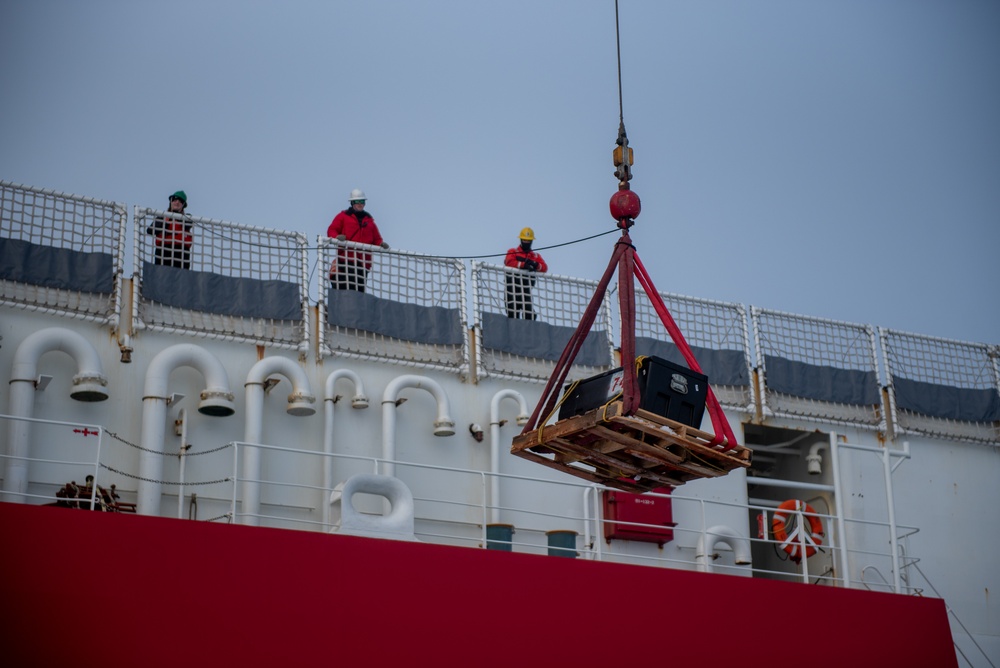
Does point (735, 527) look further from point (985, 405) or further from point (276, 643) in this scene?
point (276, 643)

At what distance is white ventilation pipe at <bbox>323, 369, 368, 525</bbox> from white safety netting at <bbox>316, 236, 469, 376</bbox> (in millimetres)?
349

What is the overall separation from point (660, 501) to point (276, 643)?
4958mm

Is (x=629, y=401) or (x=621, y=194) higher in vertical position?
(x=621, y=194)

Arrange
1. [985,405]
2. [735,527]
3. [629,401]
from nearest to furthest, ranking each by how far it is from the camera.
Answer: [629,401] → [735,527] → [985,405]

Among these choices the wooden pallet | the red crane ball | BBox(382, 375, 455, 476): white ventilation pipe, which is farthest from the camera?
BBox(382, 375, 455, 476): white ventilation pipe

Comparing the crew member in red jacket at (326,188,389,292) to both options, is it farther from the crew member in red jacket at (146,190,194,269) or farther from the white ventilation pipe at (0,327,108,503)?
the white ventilation pipe at (0,327,108,503)

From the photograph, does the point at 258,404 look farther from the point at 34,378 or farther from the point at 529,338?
the point at 529,338

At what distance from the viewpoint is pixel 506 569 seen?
11266 millimetres

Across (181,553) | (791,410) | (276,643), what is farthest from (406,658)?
(791,410)

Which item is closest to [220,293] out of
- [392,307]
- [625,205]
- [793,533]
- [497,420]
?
[392,307]

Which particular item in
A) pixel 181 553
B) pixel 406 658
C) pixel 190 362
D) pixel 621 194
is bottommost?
pixel 406 658

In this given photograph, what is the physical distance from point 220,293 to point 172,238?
695mm

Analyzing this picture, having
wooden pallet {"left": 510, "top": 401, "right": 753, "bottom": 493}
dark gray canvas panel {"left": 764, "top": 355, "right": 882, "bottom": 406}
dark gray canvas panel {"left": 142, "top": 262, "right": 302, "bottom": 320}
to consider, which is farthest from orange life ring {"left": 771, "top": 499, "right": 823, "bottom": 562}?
dark gray canvas panel {"left": 142, "top": 262, "right": 302, "bottom": 320}

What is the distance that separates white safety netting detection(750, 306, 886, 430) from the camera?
15.4m
